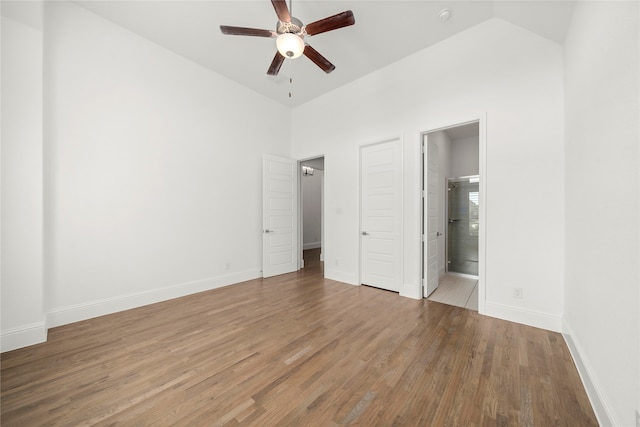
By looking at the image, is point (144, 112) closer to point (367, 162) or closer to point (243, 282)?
point (243, 282)

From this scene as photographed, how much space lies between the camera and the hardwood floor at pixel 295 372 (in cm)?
143

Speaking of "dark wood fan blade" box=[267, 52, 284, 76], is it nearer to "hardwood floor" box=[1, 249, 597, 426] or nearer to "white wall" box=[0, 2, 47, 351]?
"white wall" box=[0, 2, 47, 351]

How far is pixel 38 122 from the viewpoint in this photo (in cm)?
231

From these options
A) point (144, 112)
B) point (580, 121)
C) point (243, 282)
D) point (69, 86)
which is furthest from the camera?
point (243, 282)

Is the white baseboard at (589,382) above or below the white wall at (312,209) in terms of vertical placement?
below

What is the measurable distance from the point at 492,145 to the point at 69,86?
16.4 feet

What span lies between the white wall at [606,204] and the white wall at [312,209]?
6431 millimetres

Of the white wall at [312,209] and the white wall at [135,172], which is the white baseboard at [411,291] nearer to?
the white wall at [135,172]

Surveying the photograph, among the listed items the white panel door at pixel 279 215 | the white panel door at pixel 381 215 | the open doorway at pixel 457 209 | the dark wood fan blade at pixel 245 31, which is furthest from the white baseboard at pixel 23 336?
the open doorway at pixel 457 209

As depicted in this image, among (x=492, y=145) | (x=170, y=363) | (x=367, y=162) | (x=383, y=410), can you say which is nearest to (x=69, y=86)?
(x=170, y=363)

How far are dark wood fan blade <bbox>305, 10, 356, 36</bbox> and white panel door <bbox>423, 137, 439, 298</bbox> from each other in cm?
191

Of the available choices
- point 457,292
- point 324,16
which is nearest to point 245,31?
point 324,16

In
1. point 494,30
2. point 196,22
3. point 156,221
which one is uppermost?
point 196,22

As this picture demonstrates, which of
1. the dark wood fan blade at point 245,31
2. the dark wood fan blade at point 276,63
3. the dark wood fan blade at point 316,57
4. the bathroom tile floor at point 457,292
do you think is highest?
the dark wood fan blade at point 245,31
